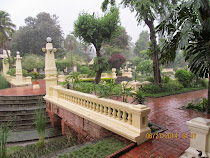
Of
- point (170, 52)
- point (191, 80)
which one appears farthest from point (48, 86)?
point (191, 80)

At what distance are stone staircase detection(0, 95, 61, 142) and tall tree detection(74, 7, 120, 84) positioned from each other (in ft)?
19.3

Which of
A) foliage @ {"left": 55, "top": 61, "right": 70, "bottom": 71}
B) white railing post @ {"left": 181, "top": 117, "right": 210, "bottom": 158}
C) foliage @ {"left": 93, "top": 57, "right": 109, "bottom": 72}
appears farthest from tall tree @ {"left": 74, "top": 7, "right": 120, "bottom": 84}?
foliage @ {"left": 55, "top": 61, "right": 70, "bottom": 71}

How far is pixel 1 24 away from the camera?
23469mm

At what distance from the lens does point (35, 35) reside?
32719mm

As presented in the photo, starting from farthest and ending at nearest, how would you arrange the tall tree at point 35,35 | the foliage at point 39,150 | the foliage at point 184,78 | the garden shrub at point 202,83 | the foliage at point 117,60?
the tall tree at point 35,35, the foliage at point 117,60, the garden shrub at point 202,83, the foliage at point 184,78, the foliage at point 39,150

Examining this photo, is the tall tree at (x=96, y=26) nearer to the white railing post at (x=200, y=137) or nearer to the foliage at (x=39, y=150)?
the foliage at (x=39, y=150)

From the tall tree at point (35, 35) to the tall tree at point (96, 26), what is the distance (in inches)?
905

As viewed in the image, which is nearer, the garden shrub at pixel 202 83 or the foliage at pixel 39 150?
the foliage at pixel 39 150

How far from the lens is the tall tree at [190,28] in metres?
4.12

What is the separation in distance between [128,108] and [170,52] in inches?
118

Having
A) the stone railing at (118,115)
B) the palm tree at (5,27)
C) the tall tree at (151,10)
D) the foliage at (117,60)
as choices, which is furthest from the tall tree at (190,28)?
the palm tree at (5,27)

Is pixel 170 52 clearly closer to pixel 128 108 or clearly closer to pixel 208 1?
pixel 208 1

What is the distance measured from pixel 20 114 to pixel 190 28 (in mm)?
8070
